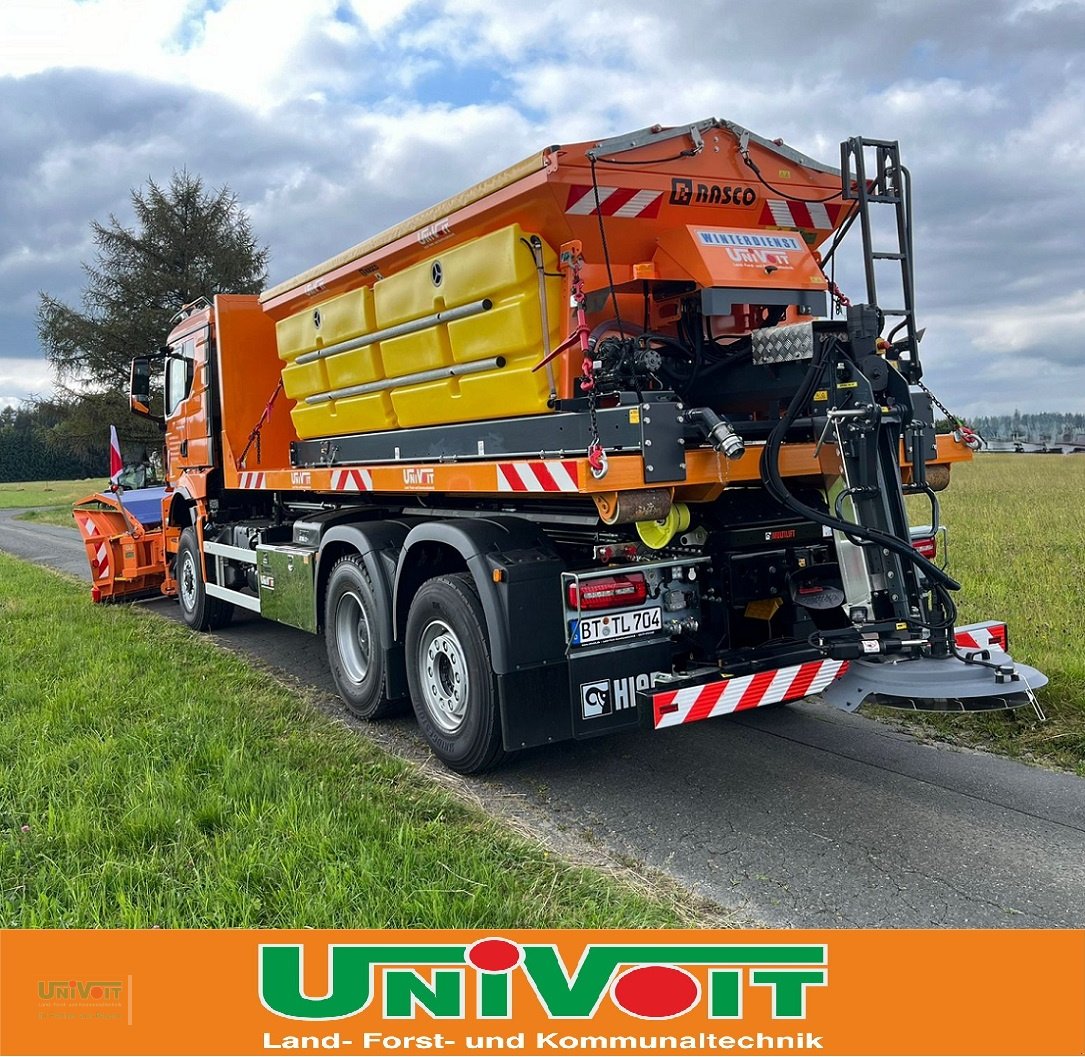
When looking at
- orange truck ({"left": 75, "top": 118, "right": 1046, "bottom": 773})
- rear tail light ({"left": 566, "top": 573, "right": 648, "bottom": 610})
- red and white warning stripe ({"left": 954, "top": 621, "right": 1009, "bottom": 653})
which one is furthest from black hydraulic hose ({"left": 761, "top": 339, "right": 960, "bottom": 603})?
rear tail light ({"left": 566, "top": 573, "right": 648, "bottom": 610})

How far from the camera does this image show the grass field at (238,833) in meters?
3.11

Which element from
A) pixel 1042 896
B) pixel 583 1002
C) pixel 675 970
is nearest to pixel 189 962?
pixel 583 1002

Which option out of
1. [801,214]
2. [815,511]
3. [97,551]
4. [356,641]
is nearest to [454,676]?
[356,641]

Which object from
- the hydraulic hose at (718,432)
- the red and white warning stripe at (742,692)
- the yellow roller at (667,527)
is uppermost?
the hydraulic hose at (718,432)

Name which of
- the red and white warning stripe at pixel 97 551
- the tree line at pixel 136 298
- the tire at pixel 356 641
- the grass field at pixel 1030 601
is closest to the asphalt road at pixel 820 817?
the tire at pixel 356 641

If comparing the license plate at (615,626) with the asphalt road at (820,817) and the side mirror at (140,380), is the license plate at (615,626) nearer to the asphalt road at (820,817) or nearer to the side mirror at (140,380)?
the asphalt road at (820,817)

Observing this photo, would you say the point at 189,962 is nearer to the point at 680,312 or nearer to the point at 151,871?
the point at 151,871

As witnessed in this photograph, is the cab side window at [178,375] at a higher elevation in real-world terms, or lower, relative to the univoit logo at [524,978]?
higher

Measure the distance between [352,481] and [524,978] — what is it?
3.92m

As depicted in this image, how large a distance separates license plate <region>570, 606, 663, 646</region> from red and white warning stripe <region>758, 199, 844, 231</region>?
7.06ft

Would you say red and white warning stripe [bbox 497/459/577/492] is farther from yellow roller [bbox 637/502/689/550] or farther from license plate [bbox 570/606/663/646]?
license plate [bbox 570/606/663/646]

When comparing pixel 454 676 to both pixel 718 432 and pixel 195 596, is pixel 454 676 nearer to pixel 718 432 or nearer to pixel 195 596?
pixel 718 432

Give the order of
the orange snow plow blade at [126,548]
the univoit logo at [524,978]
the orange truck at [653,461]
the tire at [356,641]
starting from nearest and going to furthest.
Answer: the univoit logo at [524,978] → the orange truck at [653,461] → the tire at [356,641] → the orange snow plow blade at [126,548]

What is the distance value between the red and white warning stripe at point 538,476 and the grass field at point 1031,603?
2.67 m
